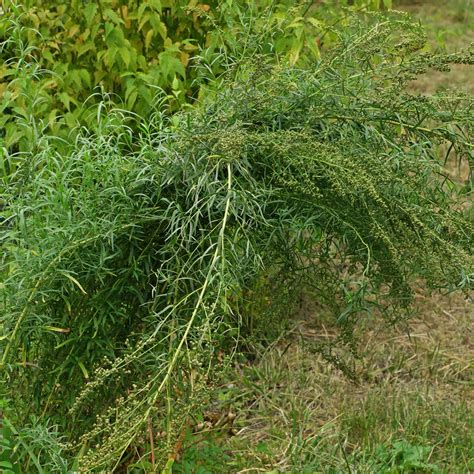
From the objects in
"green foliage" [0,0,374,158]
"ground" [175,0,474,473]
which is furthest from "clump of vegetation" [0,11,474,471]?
"green foliage" [0,0,374,158]

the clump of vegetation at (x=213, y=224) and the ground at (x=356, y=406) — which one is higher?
the clump of vegetation at (x=213, y=224)

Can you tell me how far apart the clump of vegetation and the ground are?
50 cm

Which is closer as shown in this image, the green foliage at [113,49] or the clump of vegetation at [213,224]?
the clump of vegetation at [213,224]

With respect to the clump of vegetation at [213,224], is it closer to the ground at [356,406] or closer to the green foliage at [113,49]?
the ground at [356,406]

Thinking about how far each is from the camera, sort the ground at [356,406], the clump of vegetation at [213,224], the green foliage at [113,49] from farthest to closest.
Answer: the green foliage at [113,49] < the ground at [356,406] < the clump of vegetation at [213,224]

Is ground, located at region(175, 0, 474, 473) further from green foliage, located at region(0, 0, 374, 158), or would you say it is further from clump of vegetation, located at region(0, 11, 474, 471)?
green foliage, located at region(0, 0, 374, 158)

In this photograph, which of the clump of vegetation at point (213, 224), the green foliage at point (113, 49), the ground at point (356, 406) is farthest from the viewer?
the green foliage at point (113, 49)

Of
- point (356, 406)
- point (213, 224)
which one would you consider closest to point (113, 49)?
point (213, 224)

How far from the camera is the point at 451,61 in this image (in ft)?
10.1

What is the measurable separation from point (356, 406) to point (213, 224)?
1497mm

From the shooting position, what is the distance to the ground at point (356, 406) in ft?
12.4

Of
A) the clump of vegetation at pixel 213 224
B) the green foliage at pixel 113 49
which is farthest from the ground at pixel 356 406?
the green foliage at pixel 113 49

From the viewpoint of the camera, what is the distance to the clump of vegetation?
9.57 ft

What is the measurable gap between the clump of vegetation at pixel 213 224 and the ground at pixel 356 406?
0.50 m
